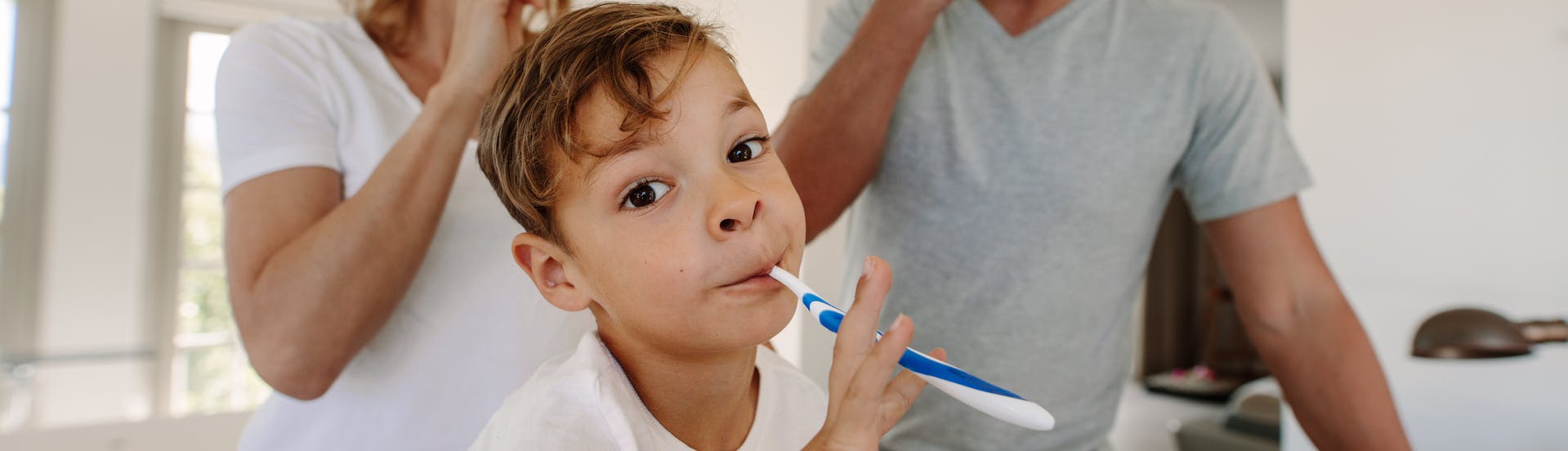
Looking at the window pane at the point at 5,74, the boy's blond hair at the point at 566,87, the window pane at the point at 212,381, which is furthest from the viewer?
the window pane at the point at 212,381

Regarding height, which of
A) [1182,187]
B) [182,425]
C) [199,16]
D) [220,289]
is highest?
[1182,187]

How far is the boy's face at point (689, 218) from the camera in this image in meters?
0.37

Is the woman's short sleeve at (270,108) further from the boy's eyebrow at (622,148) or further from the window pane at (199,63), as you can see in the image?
the window pane at (199,63)

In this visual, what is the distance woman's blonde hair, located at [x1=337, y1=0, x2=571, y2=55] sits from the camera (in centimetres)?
65

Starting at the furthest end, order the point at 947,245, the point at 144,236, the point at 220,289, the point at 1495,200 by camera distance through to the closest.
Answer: the point at 220,289, the point at 144,236, the point at 1495,200, the point at 947,245

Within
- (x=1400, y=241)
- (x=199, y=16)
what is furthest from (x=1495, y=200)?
(x=199, y=16)

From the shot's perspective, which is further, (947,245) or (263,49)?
(947,245)

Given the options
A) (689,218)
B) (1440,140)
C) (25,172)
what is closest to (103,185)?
(25,172)

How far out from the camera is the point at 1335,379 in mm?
706

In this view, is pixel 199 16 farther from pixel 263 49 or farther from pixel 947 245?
pixel 947 245

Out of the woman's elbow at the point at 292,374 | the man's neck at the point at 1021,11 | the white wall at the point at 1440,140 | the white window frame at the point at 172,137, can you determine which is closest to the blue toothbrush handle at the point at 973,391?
the woman's elbow at the point at 292,374

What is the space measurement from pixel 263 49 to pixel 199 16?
8.29ft

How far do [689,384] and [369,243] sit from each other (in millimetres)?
190

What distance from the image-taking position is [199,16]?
2.65 meters
